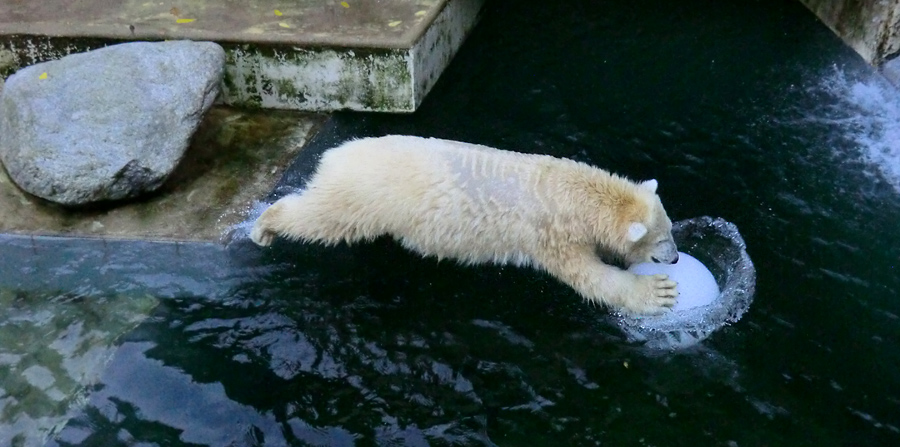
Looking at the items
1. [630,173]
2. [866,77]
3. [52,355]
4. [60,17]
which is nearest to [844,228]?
[630,173]

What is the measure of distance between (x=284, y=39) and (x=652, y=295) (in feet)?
10.5

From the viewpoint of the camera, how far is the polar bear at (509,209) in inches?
166

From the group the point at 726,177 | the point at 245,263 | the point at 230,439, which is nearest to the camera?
the point at 230,439

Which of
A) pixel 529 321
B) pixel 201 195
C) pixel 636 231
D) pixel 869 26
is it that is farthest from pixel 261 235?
pixel 869 26

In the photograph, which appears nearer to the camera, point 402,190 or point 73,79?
point 402,190

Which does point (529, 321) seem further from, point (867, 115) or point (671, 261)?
point (867, 115)

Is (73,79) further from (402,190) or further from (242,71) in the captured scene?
(402,190)

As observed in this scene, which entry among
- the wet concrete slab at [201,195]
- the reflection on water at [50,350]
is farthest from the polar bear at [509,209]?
the reflection on water at [50,350]

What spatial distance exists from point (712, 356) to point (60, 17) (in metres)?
5.19

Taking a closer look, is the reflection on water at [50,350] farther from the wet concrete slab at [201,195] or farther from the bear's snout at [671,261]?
the bear's snout at [671,261]

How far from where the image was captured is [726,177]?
552cm

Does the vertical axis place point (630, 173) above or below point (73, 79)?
below

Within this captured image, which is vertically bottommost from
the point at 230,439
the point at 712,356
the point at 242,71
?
the point at 230,439

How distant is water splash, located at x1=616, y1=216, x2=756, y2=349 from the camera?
167 inches
